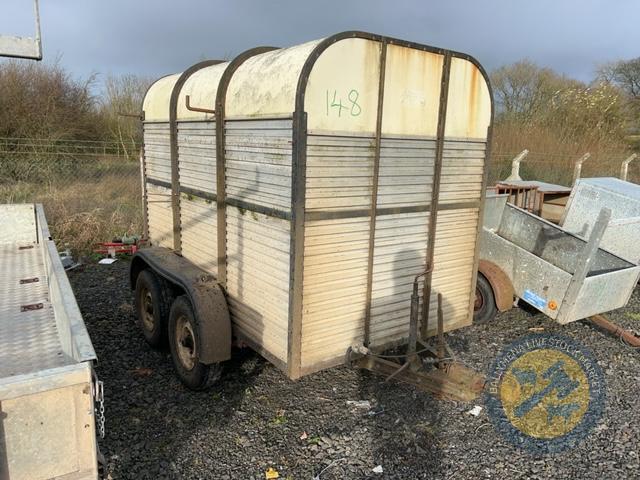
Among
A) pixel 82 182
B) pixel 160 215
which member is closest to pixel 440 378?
pixel 160 215

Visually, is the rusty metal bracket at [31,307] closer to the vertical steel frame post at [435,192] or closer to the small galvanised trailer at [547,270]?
the vertical steel frame post at [435,192]

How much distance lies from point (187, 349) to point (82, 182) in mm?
8384

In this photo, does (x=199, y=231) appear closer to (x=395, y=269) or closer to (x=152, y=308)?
(x=152, y=308)

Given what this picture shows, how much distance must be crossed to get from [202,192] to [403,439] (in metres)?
2.83

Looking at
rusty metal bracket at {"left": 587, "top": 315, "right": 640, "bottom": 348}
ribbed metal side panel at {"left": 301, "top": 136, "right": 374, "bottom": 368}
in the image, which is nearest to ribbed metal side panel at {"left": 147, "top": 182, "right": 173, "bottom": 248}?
ribbed metal side panel at {"left": 301, "top": 136, "right": 374, "bottom": 368}

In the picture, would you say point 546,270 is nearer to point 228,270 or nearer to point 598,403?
point 598,403

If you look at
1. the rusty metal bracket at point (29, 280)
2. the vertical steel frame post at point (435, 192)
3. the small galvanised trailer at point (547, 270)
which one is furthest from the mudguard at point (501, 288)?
the rusty metal bracket at point (29, 280)

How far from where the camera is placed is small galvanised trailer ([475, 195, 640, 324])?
5.05 meters

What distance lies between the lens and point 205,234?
4523mm

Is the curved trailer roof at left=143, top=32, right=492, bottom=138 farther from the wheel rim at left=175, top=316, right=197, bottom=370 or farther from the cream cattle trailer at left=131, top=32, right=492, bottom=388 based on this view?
the wheel rim at left=175, top=316, right=197, bottom=370

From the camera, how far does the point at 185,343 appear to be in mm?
4379

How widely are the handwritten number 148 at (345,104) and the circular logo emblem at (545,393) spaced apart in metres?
2.83

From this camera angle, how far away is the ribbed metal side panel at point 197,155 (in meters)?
4.23

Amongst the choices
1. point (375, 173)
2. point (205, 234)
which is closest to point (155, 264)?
A: point (205, 234)
